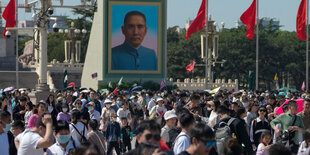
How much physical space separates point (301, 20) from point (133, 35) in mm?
15032

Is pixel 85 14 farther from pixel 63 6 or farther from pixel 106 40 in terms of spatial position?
pixel 63 6

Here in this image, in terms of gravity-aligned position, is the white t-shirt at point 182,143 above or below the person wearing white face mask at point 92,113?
above

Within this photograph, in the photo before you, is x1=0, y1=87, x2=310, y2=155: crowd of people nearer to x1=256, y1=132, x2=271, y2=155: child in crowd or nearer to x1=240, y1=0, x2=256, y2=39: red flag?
x1=256, y1=132, x2=271, y2=155: child in crowd

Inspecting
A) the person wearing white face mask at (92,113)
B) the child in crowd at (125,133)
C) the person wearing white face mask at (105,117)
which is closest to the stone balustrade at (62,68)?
the person wearing white face mask at (105,117)

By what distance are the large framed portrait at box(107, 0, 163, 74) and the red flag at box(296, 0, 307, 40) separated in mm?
14642

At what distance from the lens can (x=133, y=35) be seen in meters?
51.6

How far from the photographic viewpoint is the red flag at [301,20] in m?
39.3

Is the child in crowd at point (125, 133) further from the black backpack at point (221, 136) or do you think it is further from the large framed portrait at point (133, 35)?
the large framed portrait at point (133, 35)

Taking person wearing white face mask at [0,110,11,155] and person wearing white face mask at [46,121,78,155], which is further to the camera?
person wearing white face mask at [0,110,11,155]

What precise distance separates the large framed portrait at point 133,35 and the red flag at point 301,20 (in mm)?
14642

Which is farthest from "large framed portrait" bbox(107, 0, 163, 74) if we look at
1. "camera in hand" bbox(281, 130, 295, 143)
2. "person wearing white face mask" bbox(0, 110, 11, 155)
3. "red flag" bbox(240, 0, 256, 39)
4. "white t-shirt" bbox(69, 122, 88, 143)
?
"person wearing white face mask" bbox(0, 110, 11, 155)

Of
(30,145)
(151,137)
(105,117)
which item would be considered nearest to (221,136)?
(30,145)

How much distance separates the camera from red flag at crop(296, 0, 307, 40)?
39.3 meters

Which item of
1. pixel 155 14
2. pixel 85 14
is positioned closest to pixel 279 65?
pixel 85 14
